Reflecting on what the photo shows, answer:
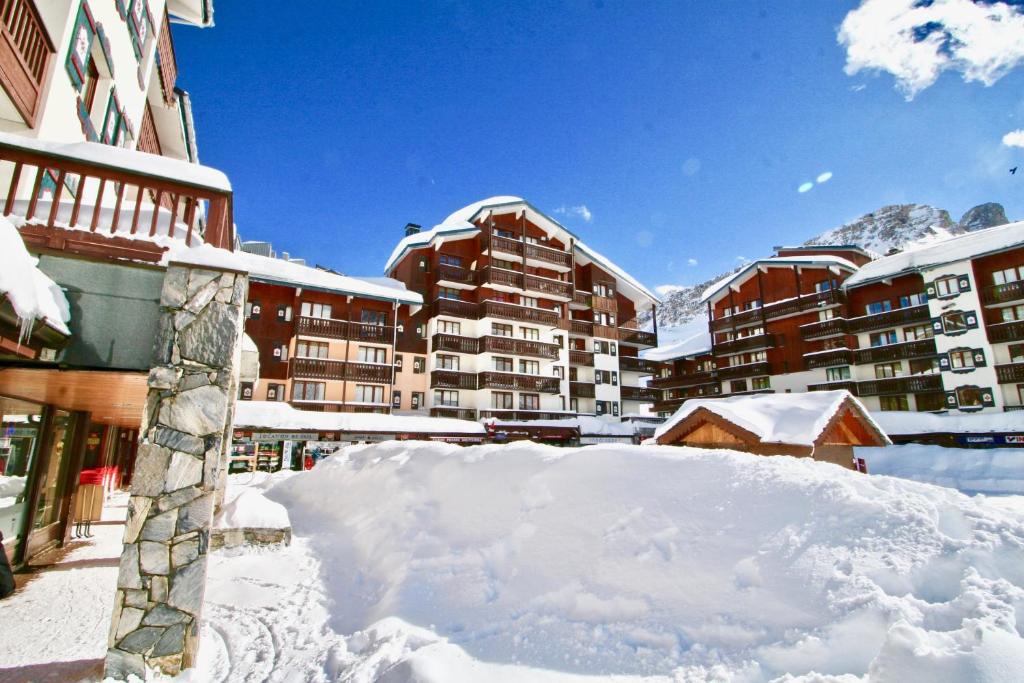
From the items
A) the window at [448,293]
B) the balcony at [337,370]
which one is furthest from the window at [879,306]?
the balcony at [337,370]

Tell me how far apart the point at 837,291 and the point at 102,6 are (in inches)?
1731

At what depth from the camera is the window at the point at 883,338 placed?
36.6 meters

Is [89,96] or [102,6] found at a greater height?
[102,6]

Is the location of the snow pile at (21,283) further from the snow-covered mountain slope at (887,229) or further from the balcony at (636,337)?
the snow-covered mountain slope at (887,229)

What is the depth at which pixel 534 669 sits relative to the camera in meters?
4.19

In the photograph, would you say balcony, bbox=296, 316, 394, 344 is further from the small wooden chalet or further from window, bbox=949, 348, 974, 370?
window, bbox=949, 348, 974, 370

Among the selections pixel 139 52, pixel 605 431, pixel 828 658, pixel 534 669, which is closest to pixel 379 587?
pixel 534 669

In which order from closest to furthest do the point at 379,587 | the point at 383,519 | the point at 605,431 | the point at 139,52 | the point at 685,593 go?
the point at 685,593
the point at 379,587
the point at 383,519
the point at 139,52
the point at 605,431

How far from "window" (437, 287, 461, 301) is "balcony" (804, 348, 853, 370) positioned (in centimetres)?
2787

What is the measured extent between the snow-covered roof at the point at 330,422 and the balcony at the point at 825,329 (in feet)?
91.0

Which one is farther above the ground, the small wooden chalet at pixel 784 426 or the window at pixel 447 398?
the window at pixel 447 398

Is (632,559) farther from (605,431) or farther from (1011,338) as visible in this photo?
(1011,338)

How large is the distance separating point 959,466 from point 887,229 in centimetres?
11046

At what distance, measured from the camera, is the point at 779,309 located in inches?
1640
